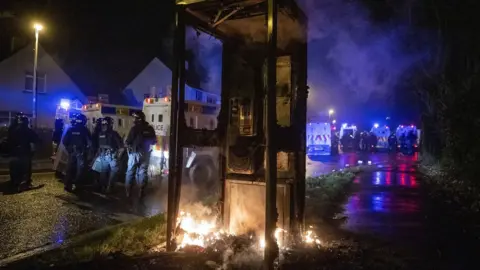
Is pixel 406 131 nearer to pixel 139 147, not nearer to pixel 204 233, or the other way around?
pixel 139 147

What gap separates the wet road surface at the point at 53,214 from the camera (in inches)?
229

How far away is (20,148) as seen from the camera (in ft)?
32.3

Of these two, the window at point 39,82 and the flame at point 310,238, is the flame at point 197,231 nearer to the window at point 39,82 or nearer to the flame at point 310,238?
the flame at point 310,238

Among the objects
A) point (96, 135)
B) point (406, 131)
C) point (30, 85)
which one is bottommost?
point (96, 135)

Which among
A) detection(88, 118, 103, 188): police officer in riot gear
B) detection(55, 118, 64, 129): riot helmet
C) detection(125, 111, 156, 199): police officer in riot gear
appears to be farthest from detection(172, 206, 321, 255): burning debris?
detection(55, 118, 64, 129): riot helmet

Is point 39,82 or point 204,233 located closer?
point 204,233

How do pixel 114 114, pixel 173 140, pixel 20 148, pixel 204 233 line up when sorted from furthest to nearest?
1. pixel 114 114
2. pixel 20 148
3. pixel 204 233
4. pixel 173 140

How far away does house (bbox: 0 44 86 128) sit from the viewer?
85.3 ft

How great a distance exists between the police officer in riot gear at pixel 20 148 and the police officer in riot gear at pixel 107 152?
1696 millimetres

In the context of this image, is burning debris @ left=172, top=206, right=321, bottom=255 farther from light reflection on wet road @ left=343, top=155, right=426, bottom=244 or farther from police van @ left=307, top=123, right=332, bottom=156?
police van @ left=307, top=123, right=332, bottom=156

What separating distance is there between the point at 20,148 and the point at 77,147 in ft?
4.84

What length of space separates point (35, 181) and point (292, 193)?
31.3 feet

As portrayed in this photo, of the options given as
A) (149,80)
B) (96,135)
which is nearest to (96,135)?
(96,135)

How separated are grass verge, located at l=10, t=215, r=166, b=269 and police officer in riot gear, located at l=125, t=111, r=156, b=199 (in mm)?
2512
